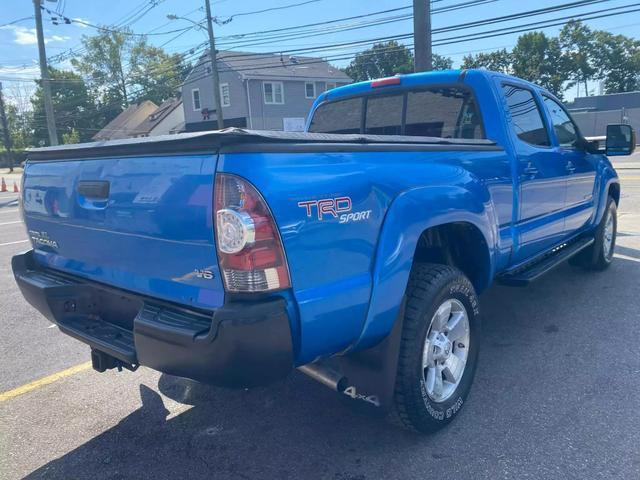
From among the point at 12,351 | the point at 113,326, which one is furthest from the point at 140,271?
the point at 12,351

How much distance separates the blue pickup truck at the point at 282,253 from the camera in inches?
76.7

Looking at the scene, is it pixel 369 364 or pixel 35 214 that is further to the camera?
pixel 35 214

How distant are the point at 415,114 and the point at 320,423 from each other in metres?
2.48

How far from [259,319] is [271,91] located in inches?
1382

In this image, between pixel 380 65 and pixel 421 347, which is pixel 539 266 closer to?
pixel 421 347

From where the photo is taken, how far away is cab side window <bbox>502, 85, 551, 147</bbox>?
12.9ft

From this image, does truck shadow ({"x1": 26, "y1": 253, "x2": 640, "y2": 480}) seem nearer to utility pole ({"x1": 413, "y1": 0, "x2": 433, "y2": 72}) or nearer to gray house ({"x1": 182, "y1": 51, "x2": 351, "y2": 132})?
utility pole ({"x1": 413, "y1": 0, "x2": 433, "y2": 72})

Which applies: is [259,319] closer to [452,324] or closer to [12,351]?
[452,324]

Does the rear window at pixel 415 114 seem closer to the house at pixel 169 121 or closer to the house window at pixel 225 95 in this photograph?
the house window at pixel 225 95

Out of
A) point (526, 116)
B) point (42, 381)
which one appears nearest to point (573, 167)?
point (526, 116)

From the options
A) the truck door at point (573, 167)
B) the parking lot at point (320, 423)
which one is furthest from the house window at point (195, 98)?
the parking lot at point (320, 423)

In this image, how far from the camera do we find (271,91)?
116ft

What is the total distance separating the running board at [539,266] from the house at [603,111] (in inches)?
1325

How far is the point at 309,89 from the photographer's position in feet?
120
